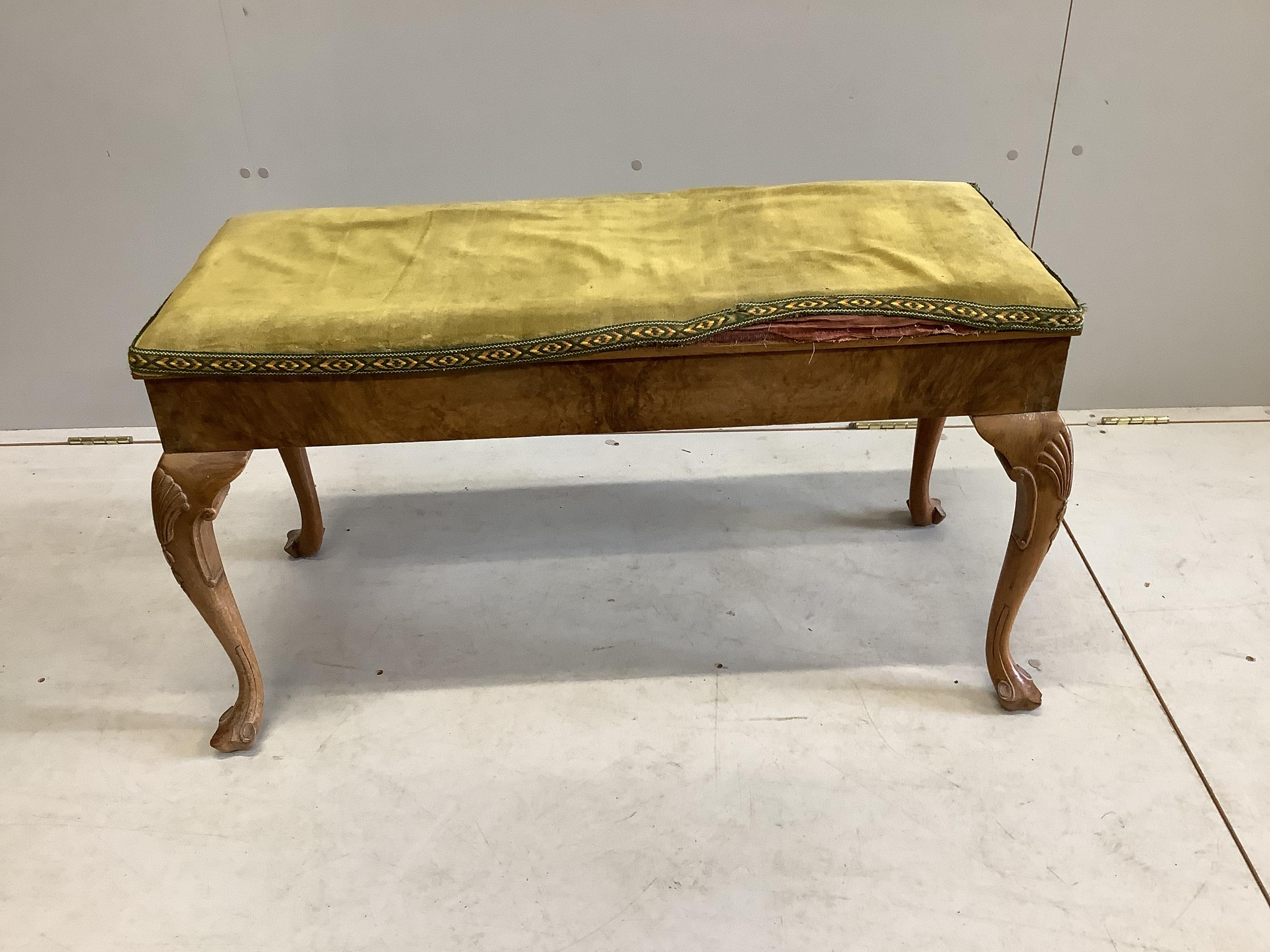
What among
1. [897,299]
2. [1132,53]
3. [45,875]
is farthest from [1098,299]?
[45,875]

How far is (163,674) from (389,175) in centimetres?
109

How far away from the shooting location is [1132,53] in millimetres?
1889

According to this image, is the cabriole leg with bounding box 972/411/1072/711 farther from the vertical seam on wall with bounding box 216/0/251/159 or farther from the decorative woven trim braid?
the vertical seam on wall with bounding box 216/0/251/159

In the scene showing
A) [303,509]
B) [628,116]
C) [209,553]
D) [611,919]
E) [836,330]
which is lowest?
[611,919]

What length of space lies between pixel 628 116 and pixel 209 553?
120 centimetres

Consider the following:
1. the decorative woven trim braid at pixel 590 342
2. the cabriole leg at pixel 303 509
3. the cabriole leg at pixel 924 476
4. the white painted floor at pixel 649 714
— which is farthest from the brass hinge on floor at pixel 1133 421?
the cabriole leg at pixel 303 509

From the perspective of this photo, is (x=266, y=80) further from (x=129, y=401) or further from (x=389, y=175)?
(x=129, y=401)

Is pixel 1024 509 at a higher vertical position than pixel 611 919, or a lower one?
higher

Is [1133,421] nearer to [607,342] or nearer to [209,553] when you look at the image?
[607,342]

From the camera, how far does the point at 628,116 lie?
196 cm

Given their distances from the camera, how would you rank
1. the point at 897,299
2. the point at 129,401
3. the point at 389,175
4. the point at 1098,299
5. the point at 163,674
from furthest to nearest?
1. the point at 129,401
2. the point at 1098,299
3. the point at 389,175
4. the point at 163,674
5. the point at 897,299

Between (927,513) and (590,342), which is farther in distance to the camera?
(927,513)

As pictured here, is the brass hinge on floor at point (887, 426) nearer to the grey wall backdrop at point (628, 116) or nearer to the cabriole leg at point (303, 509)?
the grey wall backdrop at point (628, 116)

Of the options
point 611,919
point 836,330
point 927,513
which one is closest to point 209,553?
point 611,919
